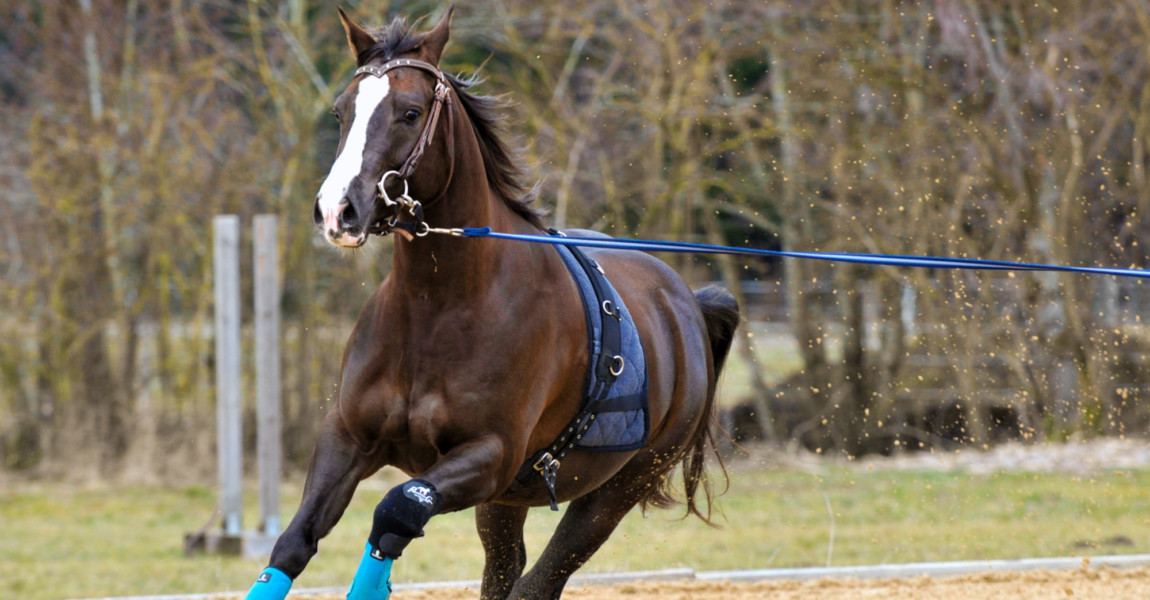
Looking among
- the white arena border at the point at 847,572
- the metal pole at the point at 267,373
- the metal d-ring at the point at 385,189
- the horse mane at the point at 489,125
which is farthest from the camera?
the metal pole at the point at 267,373

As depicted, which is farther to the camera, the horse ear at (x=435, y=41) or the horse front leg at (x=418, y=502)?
the horse ear at (x=435, y=41)

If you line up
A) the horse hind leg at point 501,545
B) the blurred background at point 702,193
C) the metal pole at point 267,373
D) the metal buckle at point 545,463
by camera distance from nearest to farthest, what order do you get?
the metal buckle at point 545,463, the horse hind leg at point 501,545, the metal pole at point 267,373, the blurred background at point 702,193

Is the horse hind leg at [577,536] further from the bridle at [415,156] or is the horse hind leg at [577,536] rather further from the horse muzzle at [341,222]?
the horse muzzle at [341,222]

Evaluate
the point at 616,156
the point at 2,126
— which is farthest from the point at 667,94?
the point at 2,126

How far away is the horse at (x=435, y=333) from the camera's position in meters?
3.25

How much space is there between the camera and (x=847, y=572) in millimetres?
6039

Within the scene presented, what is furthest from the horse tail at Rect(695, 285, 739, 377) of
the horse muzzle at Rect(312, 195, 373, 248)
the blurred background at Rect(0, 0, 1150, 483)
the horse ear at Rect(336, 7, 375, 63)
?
the blurred background at Rect(0, 0, 1150, 483)

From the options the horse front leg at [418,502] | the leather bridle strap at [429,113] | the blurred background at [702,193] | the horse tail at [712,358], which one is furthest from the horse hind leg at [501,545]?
the blurred background at [702,193]

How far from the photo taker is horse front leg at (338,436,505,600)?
3.24m

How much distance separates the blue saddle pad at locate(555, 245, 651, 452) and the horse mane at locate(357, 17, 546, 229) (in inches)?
7.5

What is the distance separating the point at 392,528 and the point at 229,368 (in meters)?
4.30

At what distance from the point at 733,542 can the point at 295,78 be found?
5407mm

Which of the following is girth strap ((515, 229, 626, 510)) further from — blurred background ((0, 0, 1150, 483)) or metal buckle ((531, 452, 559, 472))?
blurred background ((0, 0, 1150, 483))

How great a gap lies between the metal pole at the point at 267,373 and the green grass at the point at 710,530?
38 centimetres
